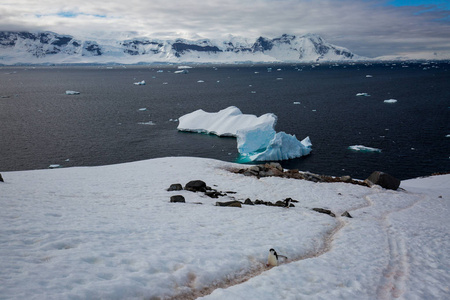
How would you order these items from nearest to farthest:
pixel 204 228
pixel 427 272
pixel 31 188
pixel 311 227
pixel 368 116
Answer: pixel 427 272, pixel 204 228, pixel 311 227, pixel 31 188, pixel 368 116

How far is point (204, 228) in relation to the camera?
1275cm

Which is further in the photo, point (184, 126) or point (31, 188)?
point (184, 126)

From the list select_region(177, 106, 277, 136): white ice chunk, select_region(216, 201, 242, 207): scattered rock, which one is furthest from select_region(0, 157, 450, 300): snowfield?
select_region(177, 106, 277, 136): white ice chunk

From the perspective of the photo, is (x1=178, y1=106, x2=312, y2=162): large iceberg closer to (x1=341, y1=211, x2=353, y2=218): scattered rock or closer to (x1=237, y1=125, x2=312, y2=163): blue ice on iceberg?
(x1=237, y1=125, x2=312, y2=163): blue ice on iceberg

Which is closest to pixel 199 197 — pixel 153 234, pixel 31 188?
pixel 153 234

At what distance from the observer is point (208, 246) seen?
1082cm

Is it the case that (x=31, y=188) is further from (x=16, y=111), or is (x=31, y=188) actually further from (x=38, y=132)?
A: (x=16, y=111)

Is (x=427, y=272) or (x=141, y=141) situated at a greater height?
(x=427, y=272)

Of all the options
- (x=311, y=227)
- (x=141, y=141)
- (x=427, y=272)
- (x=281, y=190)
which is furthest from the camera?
(x=141, y=141)

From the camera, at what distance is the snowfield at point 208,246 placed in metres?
8.15

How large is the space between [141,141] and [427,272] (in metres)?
45.5

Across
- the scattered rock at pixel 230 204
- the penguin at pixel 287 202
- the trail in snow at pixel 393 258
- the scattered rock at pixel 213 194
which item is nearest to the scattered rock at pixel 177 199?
the scattered rock at pixel 230 204

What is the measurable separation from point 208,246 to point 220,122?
44.3 metres

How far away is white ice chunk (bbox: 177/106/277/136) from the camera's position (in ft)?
168
